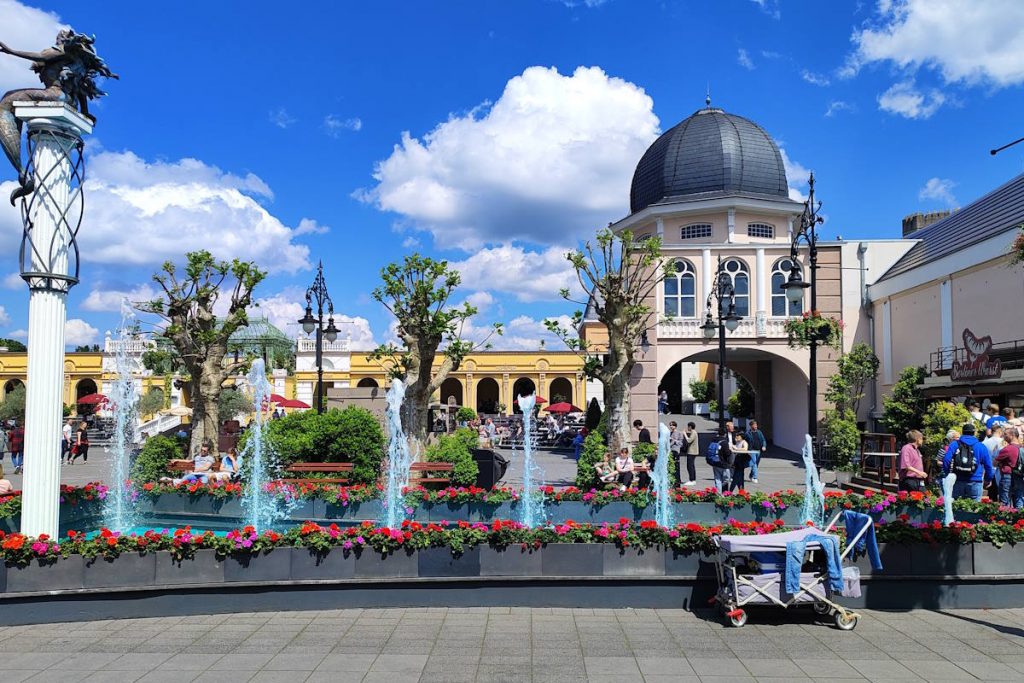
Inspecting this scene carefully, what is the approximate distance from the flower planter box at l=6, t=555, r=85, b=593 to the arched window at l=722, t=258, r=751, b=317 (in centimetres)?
2423

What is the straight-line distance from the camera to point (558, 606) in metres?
7.71

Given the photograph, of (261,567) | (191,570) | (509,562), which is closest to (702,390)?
(509,562)

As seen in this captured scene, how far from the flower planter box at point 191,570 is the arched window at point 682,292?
2236 cm

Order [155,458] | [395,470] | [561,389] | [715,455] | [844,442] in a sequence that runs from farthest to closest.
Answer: [561,389], [844,442], [155,458], [715,455], [395,470]

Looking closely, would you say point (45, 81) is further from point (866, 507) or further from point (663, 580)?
point (866, 507)

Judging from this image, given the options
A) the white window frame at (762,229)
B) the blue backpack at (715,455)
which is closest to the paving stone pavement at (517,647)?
the blue backpack at (715,455)

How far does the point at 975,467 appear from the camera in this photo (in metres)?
11.1

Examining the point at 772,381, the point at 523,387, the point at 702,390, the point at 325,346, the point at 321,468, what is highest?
the point at 325,346

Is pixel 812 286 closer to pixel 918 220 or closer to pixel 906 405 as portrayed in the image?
pixel 906 405

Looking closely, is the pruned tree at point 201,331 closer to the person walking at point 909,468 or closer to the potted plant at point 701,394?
the person walking at point 909,468

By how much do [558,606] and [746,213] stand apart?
27.0m

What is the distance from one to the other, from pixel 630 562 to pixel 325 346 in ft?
160

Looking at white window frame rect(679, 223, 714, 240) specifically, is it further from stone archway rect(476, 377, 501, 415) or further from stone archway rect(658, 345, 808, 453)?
stone archway rect(476, 377, 501, 415)

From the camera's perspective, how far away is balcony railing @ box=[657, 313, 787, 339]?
26.8m
